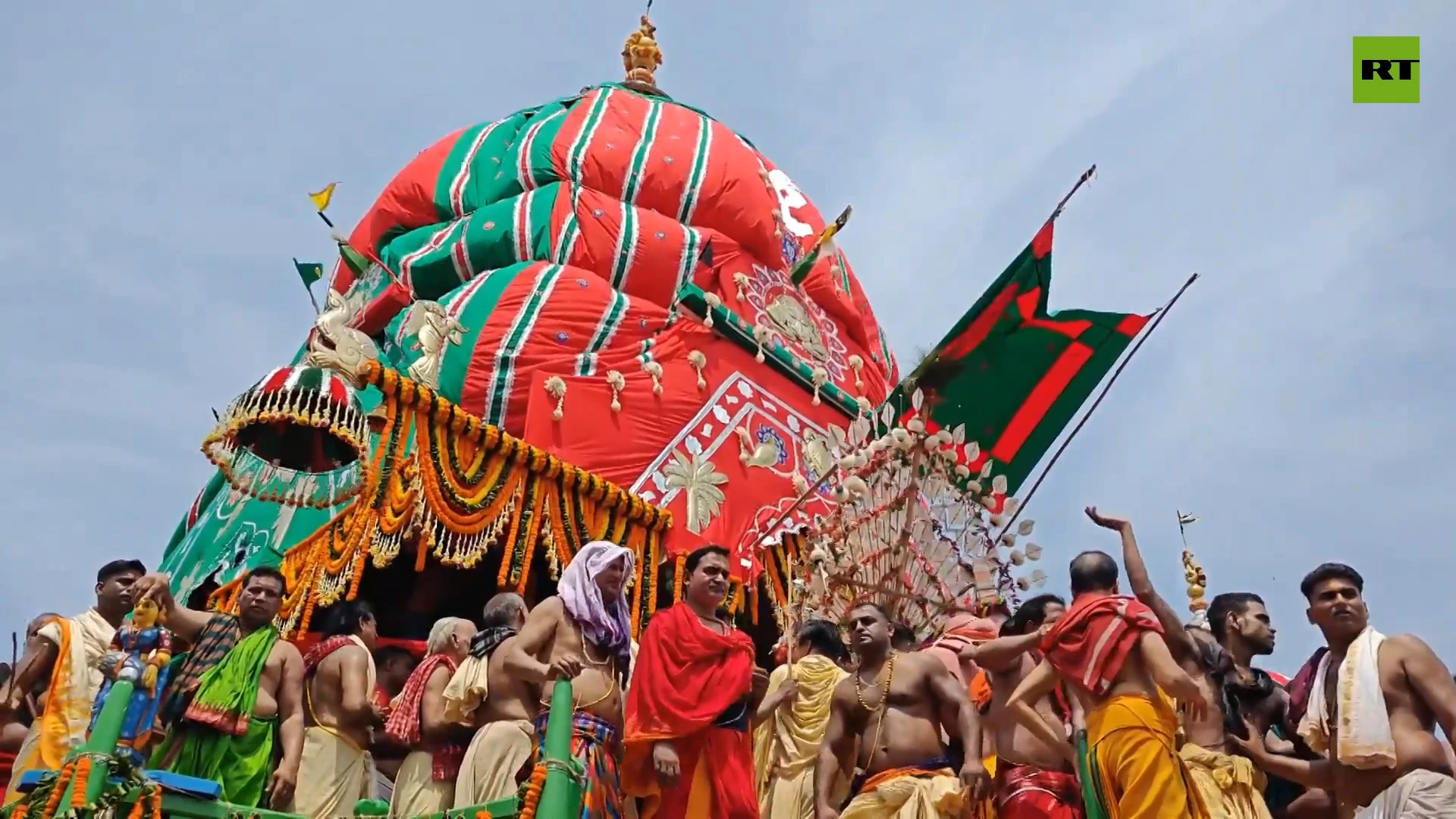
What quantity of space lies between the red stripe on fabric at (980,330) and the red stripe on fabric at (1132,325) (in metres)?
0.81

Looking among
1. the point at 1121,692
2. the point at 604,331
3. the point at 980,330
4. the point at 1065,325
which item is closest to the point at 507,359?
the point at 604,331

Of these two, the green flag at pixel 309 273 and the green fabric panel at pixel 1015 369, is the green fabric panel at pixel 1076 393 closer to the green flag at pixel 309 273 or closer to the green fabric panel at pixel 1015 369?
the green fabric panel at pixel 1015 369

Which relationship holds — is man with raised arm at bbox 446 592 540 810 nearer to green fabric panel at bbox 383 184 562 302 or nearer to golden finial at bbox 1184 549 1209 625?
golden finial at bbox 1184 549 1209 625

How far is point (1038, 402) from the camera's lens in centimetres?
1117

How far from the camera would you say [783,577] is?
10.3 meters

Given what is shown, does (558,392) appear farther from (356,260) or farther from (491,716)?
(491,716)

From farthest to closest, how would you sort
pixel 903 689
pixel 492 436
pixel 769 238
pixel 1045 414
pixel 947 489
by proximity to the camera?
pixel 769 238, pixel 1045 414, pixel 492 436, pixel 947 489, pixel 903 689

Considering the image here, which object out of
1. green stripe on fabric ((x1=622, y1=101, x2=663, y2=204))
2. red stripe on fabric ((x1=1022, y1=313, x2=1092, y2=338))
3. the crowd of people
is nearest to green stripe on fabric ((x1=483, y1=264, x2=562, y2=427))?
green stripe on fabric ((x1=622, y1=101, x2=663, y2=204))

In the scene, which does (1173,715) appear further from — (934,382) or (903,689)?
(934,382)

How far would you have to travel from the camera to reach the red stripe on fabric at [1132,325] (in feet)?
35.8

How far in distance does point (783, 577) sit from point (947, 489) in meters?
1.93

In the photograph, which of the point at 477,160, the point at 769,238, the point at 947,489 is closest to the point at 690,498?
the point at 947,489

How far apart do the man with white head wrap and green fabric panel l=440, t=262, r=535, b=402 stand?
18.2ft

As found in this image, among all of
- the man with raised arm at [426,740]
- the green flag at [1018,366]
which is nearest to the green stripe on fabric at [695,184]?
the green flag at [1018,366]
